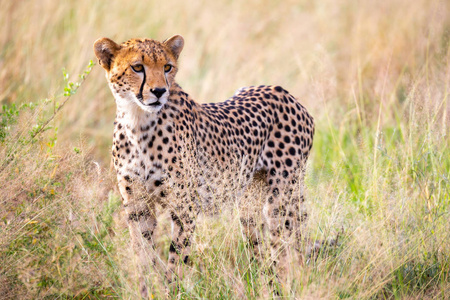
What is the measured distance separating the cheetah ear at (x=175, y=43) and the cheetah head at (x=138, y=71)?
0.09 meters

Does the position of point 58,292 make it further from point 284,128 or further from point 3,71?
point 3,71

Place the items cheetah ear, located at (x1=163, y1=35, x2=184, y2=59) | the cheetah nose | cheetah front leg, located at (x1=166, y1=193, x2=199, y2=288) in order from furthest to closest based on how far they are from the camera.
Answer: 1. cheetah ear, located at (x1=163, y1=35, x2=184, y2=59)
2. cheetah front leg, located at (x1=166, y1=193, x2=199, y2=288)
3. the cheetah nose

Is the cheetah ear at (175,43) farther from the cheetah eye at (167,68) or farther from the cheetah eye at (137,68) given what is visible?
the cheetah eye at (137,68)

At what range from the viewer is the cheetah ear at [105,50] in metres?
3.11

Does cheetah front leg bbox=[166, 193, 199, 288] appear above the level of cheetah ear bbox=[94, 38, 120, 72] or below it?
below

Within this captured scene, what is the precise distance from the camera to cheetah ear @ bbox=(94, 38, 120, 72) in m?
3.11

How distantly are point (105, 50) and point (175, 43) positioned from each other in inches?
15.5

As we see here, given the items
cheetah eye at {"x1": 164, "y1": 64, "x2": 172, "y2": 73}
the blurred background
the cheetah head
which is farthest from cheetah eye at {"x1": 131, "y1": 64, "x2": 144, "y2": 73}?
the blurred background

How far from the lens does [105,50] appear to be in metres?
3.16

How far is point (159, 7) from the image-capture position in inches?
262

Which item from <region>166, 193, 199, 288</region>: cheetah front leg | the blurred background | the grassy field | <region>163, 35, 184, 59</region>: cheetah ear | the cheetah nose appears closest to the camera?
the grassy field

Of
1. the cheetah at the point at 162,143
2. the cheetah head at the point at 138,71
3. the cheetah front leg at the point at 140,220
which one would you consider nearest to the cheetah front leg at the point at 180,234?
the cheetah at the point at 162,143

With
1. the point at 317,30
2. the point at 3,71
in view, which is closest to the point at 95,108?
the point at 3,71

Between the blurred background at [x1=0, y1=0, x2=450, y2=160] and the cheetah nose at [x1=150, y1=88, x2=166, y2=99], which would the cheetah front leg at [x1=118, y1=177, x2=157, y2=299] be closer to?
the cheetah nose at [x1=150, y1=88, x2=166, y2=99]
